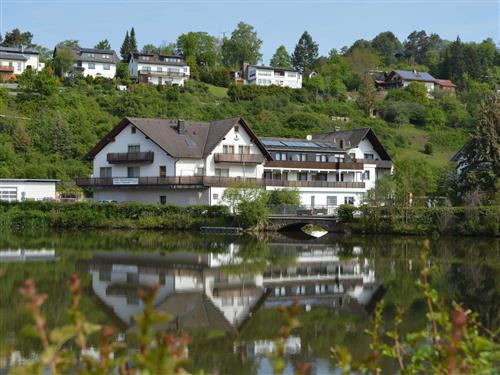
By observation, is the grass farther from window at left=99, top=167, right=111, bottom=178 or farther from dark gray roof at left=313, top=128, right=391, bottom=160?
window at left=99, top=167, right=111, bottom=178

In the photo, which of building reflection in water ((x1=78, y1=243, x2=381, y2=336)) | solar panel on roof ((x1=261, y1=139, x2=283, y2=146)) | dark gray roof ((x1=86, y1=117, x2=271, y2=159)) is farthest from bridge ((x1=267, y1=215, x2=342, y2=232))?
building reflection in water ((x1=78, y1=243, x2=381, y2=336))

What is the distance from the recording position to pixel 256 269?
1166 inches

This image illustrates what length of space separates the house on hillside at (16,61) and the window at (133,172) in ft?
145

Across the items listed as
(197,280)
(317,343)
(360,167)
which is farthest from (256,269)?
(360,167)

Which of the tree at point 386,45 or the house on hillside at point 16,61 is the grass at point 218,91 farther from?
the tree at point 386,45

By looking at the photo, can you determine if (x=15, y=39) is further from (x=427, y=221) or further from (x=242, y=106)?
(x=427, y=221)

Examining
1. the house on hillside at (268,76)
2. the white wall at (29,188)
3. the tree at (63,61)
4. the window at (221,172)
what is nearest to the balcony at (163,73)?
the tree at (63,61)

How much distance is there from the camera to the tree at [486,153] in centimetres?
4975

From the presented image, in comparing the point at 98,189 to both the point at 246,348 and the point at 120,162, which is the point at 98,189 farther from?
the point at 246,348

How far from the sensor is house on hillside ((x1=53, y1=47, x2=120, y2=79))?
10617 cm

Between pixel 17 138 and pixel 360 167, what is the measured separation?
105 ft

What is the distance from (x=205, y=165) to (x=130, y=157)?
20.2ft

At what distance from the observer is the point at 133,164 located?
59.4 meters

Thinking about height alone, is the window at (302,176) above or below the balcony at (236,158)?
below
